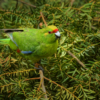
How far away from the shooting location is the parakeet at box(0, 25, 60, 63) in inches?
57.3

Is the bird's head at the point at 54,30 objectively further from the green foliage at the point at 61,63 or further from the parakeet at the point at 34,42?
the green foliage at the point at 61,63

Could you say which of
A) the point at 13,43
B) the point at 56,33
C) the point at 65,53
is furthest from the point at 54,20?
the point at 13,43

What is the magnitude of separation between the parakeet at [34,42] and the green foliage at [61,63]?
7 centimetres

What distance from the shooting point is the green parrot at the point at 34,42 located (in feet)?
4.78

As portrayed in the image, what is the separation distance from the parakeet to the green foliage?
2.8 inches

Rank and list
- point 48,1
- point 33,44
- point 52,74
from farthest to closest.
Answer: point 48,1 → point 33,44 → point 52,74

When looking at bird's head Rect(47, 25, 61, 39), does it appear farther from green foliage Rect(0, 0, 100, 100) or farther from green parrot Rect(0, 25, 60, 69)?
green foliage Rect(0, 0, 100, 100)

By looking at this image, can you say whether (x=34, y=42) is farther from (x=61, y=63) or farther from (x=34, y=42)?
(x=61, y=63)

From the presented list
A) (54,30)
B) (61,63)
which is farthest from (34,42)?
(61,63)

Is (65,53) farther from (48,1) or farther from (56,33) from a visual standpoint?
(48,1)

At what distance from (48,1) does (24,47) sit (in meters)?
0.74

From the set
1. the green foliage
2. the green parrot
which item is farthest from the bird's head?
the green foliage

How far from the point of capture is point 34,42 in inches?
60.1

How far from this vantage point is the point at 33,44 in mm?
1521
